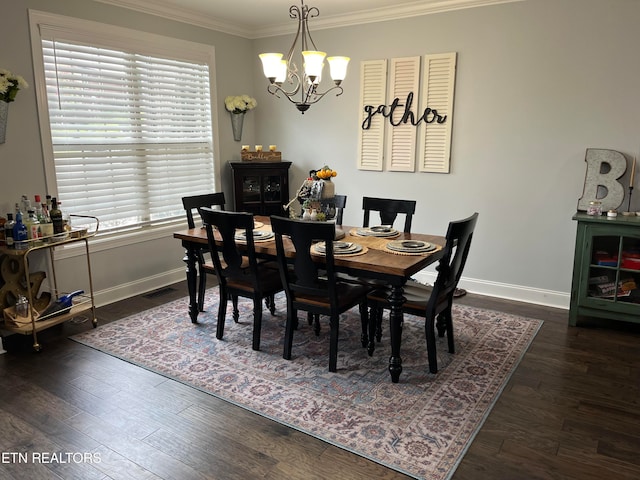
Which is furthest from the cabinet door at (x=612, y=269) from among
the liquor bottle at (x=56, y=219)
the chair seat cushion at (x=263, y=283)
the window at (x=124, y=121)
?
the liquor bottle at (x=56, y=219)

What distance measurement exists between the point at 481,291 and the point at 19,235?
381 centimetres

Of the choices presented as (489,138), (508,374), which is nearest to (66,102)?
(489,138)

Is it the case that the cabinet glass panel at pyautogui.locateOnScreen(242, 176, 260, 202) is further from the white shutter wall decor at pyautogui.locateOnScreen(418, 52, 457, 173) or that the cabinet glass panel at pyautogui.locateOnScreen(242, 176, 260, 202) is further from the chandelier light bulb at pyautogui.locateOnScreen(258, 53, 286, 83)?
the chandelier light bulb at pyautogui.locateOnScreen(258, 53, 286, 83)

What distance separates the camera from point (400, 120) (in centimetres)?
468

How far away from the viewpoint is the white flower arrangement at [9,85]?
3.23 metres

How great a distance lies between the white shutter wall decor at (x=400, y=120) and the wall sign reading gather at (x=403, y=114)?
0.05 ft

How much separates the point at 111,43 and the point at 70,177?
1.19 m

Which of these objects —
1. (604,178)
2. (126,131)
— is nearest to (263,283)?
(126,131)

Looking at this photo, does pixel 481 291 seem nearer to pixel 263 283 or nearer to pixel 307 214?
pixel 307 214

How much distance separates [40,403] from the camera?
268 cm

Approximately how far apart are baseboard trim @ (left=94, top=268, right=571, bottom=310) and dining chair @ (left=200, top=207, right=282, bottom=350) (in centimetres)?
138

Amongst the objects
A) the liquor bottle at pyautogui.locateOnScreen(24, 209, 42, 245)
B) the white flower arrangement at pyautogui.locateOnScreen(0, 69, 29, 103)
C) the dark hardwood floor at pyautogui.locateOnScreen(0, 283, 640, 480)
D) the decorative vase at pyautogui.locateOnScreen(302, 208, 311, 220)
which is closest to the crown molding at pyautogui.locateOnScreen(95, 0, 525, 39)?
the white flower arrangement at pyautogui.locateOnScreen(0, 69, 29, 103)

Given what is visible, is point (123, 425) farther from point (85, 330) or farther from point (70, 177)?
point (70, 177)

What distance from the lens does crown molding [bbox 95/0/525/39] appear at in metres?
4.20
